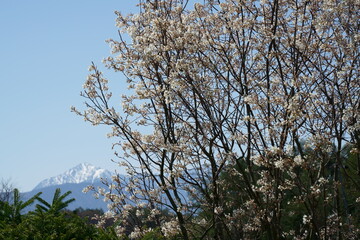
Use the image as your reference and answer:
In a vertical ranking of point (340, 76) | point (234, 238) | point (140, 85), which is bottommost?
point (234, 238)

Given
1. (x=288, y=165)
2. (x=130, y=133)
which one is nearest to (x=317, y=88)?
(x=288, y=165)

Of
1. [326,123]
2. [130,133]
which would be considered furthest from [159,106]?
[326,123]

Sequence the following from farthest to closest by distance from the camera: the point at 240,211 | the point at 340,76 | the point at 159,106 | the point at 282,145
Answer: the point at 159,106 → the point at 240,211 → the point at 340,76 → the point at 282,145

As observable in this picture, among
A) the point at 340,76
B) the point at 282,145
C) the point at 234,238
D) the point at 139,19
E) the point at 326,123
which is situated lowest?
the point at 234,238

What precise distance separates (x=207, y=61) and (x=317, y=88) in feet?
5.52

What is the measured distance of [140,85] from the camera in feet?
24.4

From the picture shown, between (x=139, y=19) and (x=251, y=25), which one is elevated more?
(x=139, y=19)

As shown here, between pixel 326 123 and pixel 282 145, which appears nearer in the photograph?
pixel 282 145

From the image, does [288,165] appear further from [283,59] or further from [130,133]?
[130,133]

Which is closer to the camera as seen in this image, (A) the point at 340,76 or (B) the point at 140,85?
(A) the point at 340,76

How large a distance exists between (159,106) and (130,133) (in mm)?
700

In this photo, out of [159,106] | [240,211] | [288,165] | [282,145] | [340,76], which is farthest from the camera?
[159,106]

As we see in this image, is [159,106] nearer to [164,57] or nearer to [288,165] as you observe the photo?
[164,57]

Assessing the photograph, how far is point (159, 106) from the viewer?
8.15 meters
